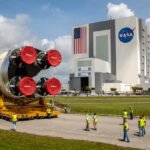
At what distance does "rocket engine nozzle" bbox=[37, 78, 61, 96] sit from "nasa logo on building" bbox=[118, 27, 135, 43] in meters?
162

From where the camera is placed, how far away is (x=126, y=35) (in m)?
196

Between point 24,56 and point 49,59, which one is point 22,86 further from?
point 49,59

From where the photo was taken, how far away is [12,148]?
18797 millimetres

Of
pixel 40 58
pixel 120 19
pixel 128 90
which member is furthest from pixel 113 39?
pixel 40 58

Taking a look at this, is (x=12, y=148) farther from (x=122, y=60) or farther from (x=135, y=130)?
(x=122, y=60)

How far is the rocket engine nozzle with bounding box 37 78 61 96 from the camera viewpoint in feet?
115

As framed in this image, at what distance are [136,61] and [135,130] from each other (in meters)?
166

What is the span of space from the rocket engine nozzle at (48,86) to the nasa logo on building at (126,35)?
162 m

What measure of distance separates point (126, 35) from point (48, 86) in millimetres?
166295

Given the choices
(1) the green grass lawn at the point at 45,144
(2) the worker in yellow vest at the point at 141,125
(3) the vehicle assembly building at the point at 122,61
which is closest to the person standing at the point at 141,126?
(2) the worker in yellow vest at the point at 141,125

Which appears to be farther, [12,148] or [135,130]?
[135,130]

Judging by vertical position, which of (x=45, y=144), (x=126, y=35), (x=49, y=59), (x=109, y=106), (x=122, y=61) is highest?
(x=126, y=35)

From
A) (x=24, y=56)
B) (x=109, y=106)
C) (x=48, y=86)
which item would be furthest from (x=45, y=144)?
(x=109, y=106)

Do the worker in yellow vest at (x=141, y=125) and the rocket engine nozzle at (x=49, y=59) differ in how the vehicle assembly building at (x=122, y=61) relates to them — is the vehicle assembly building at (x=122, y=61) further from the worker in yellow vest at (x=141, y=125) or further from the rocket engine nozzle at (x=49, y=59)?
the worker in yellow vest at (x=141, y=125)
